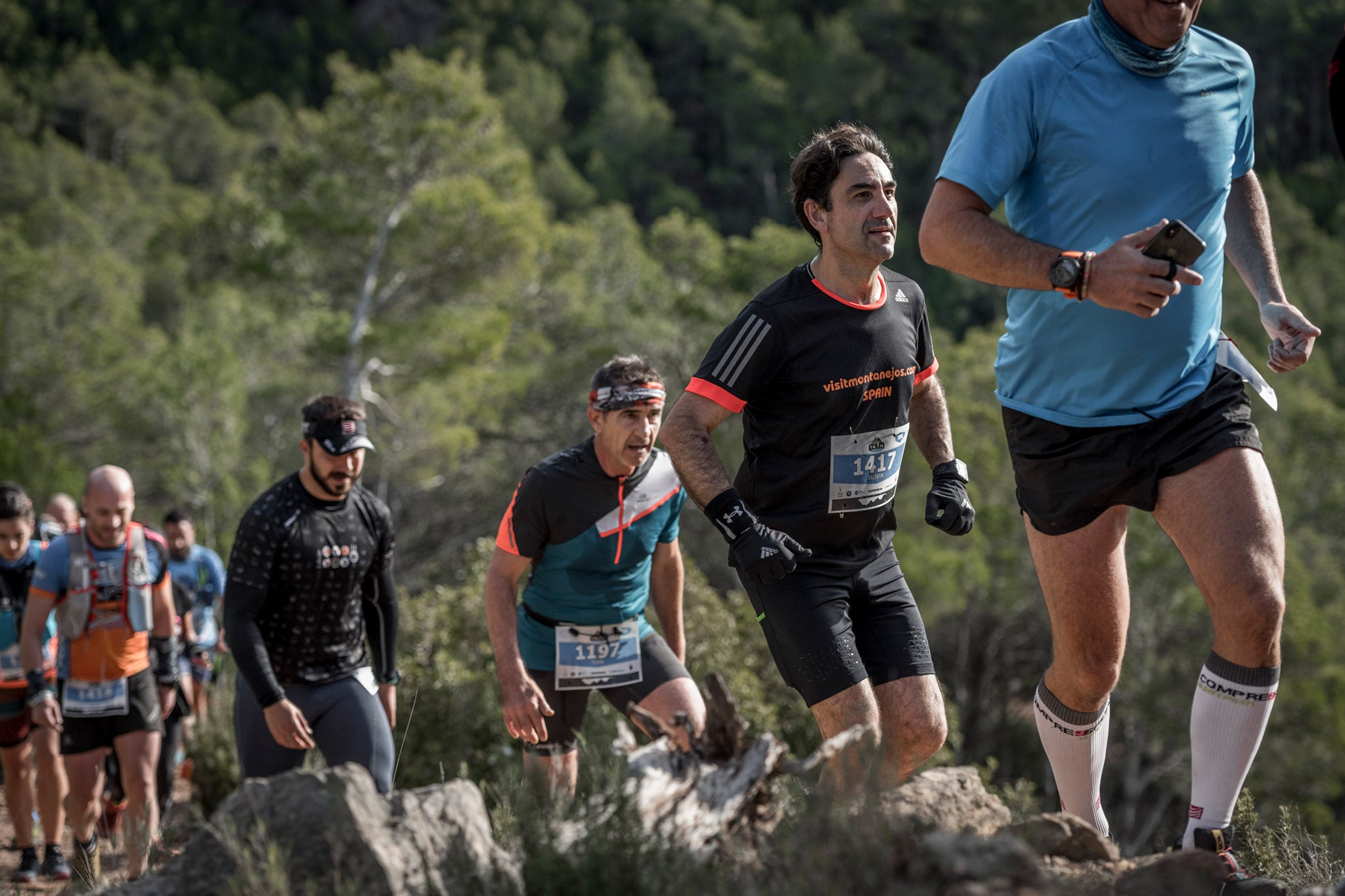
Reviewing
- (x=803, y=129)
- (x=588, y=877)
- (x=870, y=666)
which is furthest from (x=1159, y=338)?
(x=803, y=129)

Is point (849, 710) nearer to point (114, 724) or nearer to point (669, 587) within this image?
point (669, 587)

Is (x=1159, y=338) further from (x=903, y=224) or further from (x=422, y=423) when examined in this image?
(x=903, y=224)

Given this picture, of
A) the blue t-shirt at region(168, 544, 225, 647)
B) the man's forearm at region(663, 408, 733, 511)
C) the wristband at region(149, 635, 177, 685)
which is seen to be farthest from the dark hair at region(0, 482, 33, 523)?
the man's forearm at region(663, 408, 733, 511)

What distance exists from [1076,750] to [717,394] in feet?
4.43

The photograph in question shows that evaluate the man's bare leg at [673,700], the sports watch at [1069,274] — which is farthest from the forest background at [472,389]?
the sports watch at [1069,274]

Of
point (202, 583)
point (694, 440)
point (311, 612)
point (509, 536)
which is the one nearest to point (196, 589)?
point (202, 583)

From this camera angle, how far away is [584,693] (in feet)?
16.1

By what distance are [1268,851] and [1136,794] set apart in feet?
75.1

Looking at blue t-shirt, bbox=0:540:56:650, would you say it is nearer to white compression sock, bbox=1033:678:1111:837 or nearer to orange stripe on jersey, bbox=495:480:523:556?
orange stripe on jersey, bbox=495:480:523:556

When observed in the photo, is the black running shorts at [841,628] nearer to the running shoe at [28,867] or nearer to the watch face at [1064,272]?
the watch face at [1064,272]

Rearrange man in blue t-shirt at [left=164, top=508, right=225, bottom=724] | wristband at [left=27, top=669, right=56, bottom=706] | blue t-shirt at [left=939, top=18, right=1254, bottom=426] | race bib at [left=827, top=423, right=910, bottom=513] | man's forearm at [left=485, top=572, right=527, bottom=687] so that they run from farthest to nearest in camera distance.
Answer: man in blue t-shirt at [left=164, top=508, right=225, bottom=724] < wristband at [left=27, top=669, right=56, bottom=706] < man's forearm at [left=485, top=572, right=527, bottom=687] < race bib at [left=827, top=423, right=910, bottom=513] < blue t-shirt at [left=939, top=18, right=1254, bottom=426]

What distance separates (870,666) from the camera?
3.66 m

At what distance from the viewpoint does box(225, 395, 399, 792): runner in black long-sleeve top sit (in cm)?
450

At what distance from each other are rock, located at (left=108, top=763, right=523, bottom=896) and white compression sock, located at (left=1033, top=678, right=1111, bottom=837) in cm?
159
